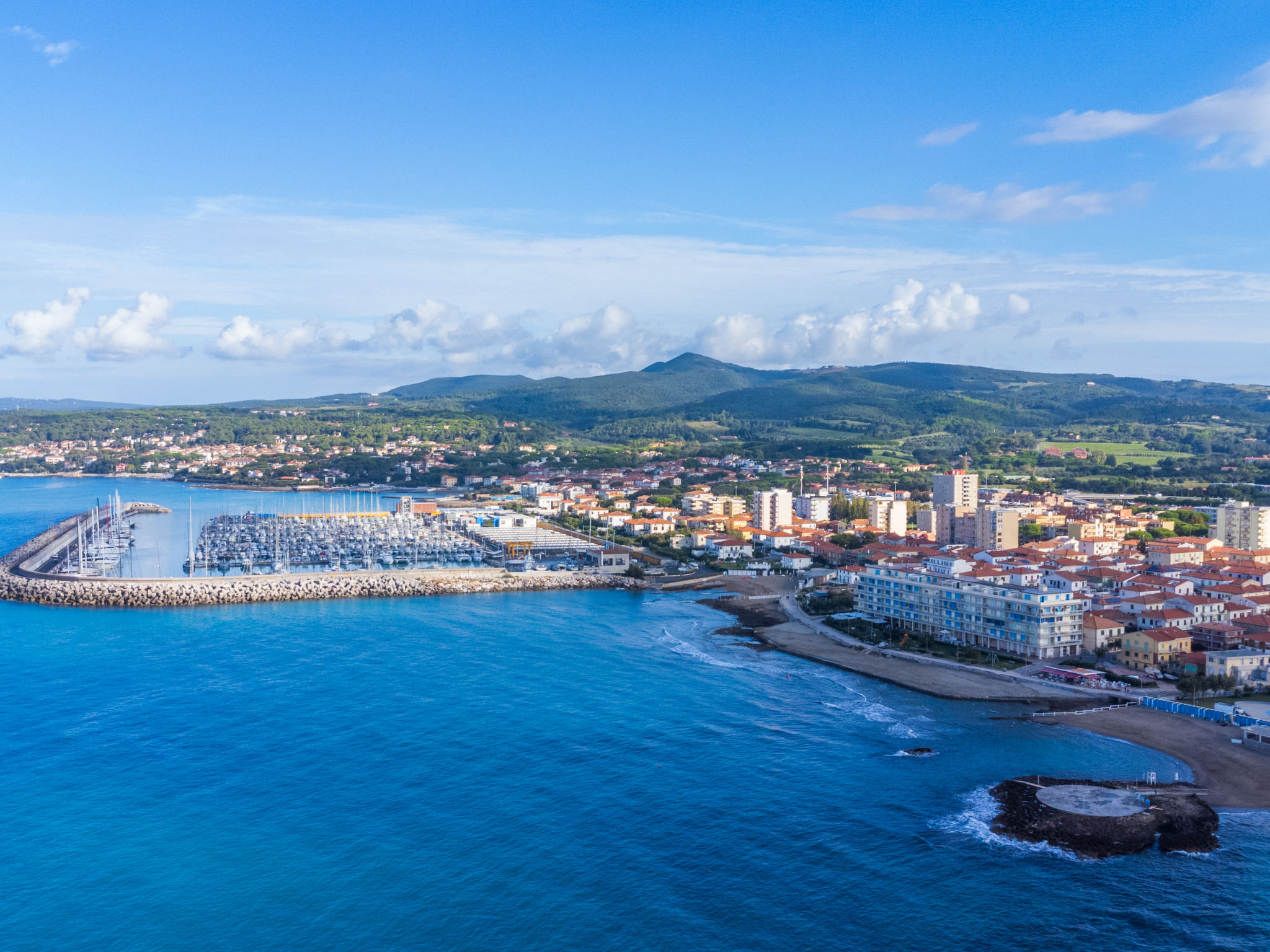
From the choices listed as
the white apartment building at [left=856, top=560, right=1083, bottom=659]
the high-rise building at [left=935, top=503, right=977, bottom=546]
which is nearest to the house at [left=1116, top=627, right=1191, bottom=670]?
the white apartment building at [left=856, top=560, right=1083, bottom=659]

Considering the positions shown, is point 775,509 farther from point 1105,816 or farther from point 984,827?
point 984,827

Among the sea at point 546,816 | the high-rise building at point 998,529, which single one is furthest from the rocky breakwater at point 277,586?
the high-rise building at point 998,529

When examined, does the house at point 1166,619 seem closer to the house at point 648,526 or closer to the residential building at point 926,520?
the residential building at point 926,520

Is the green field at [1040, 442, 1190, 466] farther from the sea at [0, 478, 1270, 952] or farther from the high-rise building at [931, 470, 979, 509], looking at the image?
the sea at [0, 478, 1270, 952]

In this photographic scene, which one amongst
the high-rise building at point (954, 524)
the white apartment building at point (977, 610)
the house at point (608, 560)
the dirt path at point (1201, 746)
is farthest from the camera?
the high-rise building at point (954, 524)

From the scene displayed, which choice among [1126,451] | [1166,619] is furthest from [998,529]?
[1126,451]

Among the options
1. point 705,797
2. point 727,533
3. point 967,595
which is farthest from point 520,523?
point 705,797
